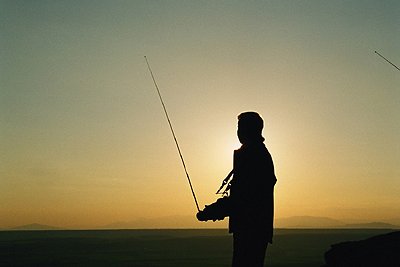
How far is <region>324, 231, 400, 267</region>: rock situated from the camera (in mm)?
10258

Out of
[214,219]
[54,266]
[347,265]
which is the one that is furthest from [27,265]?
[214,219]

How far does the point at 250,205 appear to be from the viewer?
5.41m

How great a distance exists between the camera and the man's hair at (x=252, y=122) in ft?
18.2

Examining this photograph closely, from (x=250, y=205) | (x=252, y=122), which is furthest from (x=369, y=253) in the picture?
(x=252, y=122)

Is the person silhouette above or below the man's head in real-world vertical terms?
below

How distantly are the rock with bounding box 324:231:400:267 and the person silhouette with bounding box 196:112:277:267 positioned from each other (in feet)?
17.8

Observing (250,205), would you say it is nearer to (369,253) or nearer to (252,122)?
(252,122)

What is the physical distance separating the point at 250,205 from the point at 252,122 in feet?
2.65

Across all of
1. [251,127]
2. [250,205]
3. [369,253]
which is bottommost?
[369,253]

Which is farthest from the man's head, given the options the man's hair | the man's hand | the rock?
the rock

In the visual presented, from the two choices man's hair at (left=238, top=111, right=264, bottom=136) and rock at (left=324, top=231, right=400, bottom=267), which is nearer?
man's hair at (left=238, top=111, right=264, bottom=136)

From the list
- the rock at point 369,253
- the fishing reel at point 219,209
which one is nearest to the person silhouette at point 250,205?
the fishing reel at point 219,209

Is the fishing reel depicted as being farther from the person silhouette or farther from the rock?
the rock

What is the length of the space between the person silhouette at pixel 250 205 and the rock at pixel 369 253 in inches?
214
